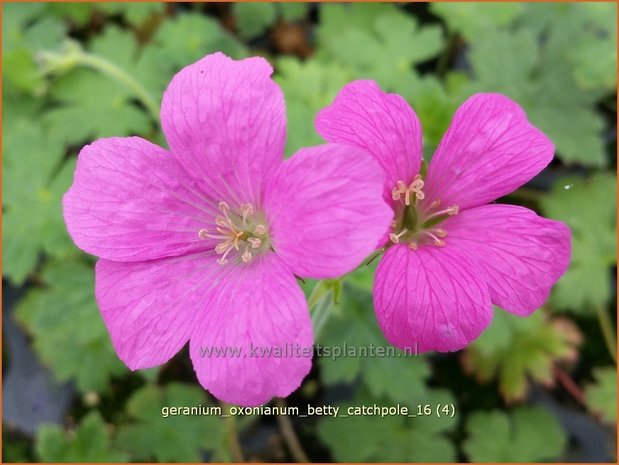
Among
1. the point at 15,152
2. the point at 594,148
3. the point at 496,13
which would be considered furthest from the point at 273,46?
the point at 594,148

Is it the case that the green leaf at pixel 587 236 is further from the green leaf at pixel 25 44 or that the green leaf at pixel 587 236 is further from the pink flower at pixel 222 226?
the green leaf at pixel 25 44

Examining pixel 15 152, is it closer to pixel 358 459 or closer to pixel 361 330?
pixel 361 330

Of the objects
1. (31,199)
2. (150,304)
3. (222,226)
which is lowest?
(31,199)

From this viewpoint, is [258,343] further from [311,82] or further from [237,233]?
[311,82]

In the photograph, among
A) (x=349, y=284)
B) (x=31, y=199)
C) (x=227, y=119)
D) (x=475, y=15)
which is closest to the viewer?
(x=227, y=119)

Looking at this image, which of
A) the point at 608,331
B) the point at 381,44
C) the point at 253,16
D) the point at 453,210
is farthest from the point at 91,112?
the point at 608,331

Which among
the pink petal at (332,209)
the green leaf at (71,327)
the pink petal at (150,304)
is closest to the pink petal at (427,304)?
the pink petal at (332,209)
